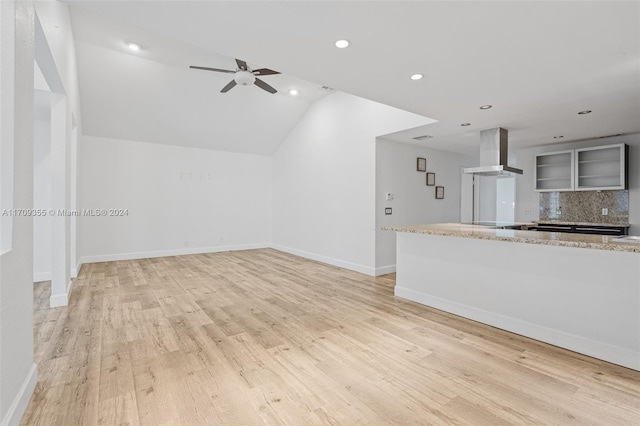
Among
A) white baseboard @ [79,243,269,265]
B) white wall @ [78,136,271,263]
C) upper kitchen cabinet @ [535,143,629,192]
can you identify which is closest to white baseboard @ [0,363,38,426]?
white baseboard @ [79,243,269,265]

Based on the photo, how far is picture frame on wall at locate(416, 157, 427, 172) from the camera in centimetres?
580

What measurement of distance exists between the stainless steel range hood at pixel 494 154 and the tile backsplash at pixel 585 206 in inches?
82.8

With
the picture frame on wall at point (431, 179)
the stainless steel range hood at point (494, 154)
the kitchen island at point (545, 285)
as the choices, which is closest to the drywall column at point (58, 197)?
the kitchen island at point (545, 285)

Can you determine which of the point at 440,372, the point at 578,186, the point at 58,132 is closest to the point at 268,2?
the point at 440,372

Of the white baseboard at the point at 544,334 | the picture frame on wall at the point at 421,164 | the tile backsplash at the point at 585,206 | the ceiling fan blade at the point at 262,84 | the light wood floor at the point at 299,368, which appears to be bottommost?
the light wood floor at the point at 299,368

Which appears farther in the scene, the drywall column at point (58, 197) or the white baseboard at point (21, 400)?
the drywall column at point (58, 197)

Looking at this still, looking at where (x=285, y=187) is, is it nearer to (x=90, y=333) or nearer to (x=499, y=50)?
(x=90, y=333)

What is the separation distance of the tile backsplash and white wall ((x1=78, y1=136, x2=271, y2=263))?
627 cm

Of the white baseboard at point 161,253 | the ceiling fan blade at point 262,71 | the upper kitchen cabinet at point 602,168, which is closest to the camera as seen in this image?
the ceiling fan blade at point 262,71

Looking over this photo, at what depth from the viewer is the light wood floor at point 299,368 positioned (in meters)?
1.78

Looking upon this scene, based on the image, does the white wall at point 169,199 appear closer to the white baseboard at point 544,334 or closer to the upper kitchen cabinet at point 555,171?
the white baseboard at point 544,334

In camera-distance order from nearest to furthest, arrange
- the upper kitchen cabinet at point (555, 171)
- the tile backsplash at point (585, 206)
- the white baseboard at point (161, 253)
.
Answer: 1. the tile backsplash at point (585, 206)
2. the upper kitchen cabinet at point (555, 171)
3. the white baseboard at point (161, 253)

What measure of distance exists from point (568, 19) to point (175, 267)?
241 inches

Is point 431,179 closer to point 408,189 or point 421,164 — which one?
point 421,164
